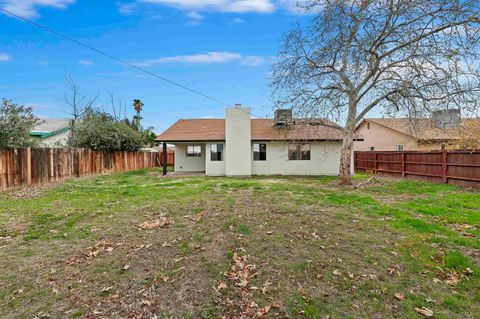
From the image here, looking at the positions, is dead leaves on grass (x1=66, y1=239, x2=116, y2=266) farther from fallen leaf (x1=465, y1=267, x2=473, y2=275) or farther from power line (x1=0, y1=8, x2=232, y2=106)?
power line (x1=0, y1=8, x2=232, y2=106)

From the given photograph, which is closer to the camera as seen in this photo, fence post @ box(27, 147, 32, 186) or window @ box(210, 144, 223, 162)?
fence post @ box(27, 147, 32, 186)

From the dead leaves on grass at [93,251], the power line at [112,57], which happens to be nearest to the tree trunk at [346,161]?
the power line at [112,57]

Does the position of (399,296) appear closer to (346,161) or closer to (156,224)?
(156,224)

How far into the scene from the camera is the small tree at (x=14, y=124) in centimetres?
1254

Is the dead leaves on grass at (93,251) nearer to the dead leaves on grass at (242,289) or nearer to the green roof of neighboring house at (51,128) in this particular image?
the dead leaves on grass at (242,289)

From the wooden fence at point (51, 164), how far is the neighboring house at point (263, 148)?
15.2 ft

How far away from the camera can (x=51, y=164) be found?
577 inches

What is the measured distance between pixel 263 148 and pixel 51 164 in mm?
12188

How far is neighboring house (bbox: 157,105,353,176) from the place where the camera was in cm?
1864

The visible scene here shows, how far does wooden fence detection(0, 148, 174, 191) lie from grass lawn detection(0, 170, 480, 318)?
5212mm

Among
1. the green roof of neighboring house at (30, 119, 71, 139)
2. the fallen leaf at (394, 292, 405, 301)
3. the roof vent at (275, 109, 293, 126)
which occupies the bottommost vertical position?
the fallen leaf at (394, 292, 405, 301)

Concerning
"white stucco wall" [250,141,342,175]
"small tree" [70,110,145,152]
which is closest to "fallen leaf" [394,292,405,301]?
"white stucco wall" [250,141,342,175]

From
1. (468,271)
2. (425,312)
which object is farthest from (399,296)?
(468,271)

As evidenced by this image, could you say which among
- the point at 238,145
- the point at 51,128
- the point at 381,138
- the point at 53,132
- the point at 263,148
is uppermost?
the point at 51,128
